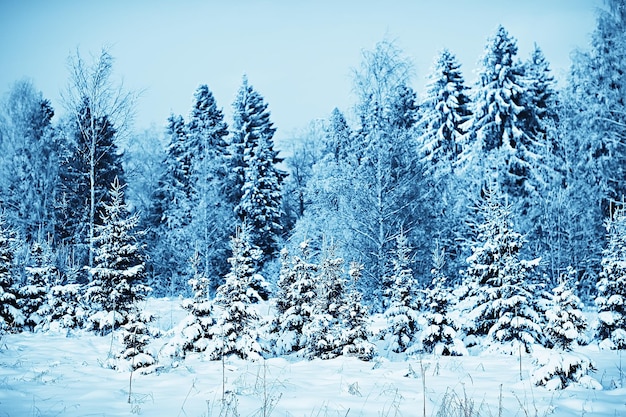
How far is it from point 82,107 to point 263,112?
58.4 ft

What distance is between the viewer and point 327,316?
8.95 meters

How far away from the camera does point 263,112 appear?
32906 mm

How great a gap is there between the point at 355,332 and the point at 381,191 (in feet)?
27.6

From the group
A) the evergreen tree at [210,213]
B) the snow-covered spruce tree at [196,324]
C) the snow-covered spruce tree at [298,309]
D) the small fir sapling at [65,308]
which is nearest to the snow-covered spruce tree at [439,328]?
the snow-covered spruce tree at [298,309]

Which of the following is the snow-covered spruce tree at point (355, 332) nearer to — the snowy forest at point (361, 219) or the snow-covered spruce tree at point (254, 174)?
the snowy forest at point (361, 219)

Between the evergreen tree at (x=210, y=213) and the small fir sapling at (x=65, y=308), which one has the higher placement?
the evergreen tree at (x=210, y=213)

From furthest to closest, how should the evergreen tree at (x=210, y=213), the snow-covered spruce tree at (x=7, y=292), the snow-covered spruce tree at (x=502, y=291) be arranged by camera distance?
the evergreen tree at (x=210, y=213), the snow-covered spruce tree at (x=7, y=292), the snow-covered spruce tree at (x=502, y=291)

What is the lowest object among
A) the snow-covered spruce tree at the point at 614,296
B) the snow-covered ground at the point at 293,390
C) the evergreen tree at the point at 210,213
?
the snow-covered ground at the point at 293,390

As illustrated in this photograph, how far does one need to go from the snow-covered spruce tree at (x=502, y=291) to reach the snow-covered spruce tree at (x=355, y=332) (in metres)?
3.01

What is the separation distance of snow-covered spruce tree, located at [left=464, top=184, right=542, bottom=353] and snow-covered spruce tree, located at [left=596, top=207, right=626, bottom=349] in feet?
4.62

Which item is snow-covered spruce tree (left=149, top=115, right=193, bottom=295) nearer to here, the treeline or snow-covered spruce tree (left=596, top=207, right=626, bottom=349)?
the treeline

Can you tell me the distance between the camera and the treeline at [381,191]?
10023 mm

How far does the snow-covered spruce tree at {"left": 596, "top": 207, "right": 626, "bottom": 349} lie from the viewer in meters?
9.05

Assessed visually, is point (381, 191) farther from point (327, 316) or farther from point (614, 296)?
point (614, 296)
